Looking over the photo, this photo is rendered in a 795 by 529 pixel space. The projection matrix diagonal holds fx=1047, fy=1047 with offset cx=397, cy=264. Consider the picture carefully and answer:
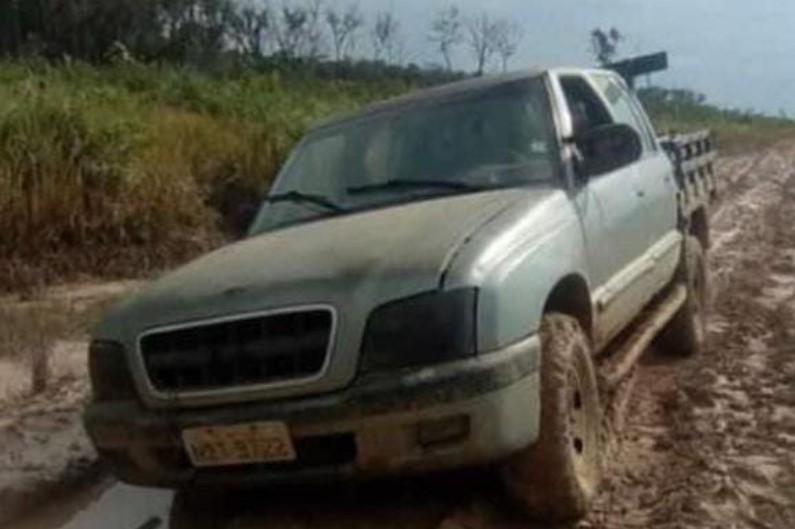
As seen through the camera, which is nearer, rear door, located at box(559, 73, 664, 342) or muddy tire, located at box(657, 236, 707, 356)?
rear door, located at box(559, 73, 664, 342)

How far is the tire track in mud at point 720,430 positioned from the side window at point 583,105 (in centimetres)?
143

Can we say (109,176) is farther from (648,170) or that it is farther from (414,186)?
(414,186)

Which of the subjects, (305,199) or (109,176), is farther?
(109,176)

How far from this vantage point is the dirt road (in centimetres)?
379

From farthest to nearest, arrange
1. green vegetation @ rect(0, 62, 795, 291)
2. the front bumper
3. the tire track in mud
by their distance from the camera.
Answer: green vegetation @ rect(0, 62, 795, 291)
the tire track in mud
the front bumper

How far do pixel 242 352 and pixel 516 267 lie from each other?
0.94m

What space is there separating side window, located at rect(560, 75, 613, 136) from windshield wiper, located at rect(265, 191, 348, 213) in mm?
1151

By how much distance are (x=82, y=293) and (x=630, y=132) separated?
635 centimetres

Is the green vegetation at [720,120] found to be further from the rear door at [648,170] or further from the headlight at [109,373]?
the headlight at [109,373]

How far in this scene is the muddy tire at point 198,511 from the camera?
13.2 ft

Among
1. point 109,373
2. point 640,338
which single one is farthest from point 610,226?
point 109,373

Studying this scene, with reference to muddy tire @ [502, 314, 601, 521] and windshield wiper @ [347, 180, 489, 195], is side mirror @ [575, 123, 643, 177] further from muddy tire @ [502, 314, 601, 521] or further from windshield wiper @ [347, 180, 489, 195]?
muddy tire @ [502, 314, 601, 521]

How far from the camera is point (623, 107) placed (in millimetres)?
5898

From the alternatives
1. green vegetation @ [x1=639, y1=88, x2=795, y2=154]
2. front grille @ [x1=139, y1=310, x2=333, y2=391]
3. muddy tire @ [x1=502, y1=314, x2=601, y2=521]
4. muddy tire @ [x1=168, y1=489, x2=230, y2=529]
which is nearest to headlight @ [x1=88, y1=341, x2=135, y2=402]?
front grille @ [x1=139, y1=310, x2=333, y2=391]
